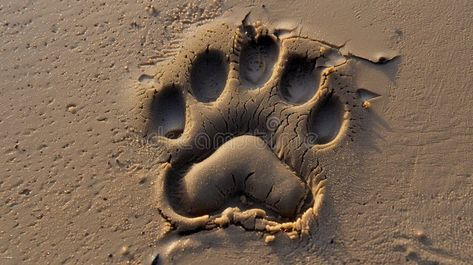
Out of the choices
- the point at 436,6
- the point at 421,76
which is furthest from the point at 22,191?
the point at 436,6

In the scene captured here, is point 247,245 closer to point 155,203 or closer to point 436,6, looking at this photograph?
point 155,203

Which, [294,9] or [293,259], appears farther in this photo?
[294,9]

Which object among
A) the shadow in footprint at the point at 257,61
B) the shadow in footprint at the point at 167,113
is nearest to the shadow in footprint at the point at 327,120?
the shadow in footprint at the point at 257,61

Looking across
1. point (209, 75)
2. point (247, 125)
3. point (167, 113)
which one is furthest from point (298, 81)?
point (167, 113)

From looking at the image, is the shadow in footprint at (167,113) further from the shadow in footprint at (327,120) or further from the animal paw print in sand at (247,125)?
the shadow in footprint at (327,120)

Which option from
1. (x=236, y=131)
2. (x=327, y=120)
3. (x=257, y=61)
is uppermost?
(x=257, y=61)

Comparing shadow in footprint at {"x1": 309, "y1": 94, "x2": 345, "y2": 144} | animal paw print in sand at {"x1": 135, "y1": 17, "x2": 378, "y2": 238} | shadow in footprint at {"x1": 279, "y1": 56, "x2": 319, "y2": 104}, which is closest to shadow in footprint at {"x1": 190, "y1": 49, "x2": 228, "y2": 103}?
animal paw print in sand at {"x1": 135, "y1": 17, "x2": 378, "y2": 238}

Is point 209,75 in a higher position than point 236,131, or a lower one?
higher

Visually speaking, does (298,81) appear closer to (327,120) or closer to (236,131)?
(327,120)
